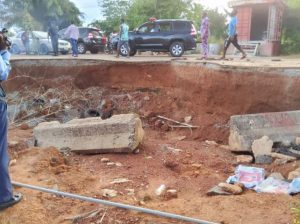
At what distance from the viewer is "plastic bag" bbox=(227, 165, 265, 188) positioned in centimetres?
573

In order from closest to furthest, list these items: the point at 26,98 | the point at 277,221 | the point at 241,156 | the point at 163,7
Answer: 1. the point at 277,221
2. the point at 241,156
3. the point at 26,98
4. the point at 163,7

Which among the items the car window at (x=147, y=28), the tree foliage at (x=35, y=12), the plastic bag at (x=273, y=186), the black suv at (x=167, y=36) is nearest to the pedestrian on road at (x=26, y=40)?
the tree foliage at (x=35, y=12)

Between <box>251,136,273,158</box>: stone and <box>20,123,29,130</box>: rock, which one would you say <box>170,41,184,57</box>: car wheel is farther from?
<box>251,136,273,158</box>: stone

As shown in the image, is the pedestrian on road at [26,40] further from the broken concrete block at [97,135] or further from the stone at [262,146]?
the stone at [262,146]

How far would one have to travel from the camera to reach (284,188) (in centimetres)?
527

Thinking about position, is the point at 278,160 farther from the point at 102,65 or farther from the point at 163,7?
the point at 163,7

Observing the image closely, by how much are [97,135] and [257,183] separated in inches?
127

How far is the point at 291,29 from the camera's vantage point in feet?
68.9

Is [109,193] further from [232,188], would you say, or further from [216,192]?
[232,188]

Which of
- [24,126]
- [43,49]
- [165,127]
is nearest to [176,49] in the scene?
[165,127]

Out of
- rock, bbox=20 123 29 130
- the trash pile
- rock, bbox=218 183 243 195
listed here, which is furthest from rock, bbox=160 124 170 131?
rock, bbox=218 183 243 195

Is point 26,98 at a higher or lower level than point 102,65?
lower

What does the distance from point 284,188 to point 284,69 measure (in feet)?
13.9

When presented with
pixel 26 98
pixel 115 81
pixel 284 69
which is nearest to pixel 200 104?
pixel 284 69
